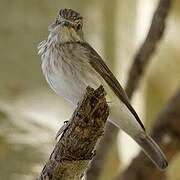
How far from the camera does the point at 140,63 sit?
3172 mm

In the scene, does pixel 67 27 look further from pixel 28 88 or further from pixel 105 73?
pixel 28 88

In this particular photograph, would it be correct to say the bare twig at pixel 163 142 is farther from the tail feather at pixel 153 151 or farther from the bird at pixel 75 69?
the bird at pixel 75 69

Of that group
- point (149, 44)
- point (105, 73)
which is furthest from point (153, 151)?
point (149, 44)

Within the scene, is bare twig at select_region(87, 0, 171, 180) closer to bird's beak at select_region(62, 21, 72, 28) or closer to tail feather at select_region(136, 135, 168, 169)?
tail feather at select_region(136, 135, 168, 169)

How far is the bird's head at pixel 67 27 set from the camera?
240 centimetres

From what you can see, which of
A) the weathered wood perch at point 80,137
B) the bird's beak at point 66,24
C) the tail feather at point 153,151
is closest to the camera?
the weathered wood perch at point 80,137

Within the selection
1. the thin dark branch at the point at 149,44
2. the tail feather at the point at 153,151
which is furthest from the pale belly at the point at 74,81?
the thin dark branch at the point at 149,44

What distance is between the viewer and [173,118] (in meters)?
3.40

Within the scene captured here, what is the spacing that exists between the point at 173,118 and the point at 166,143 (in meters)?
0.12

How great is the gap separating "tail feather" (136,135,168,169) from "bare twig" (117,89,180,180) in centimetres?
70

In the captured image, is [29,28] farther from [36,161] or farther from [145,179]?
[145,179]

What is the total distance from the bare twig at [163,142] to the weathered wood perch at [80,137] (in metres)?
1.36

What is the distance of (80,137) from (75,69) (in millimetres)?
479

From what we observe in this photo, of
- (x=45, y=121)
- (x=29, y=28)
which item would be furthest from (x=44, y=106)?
(x=29, y=28)
